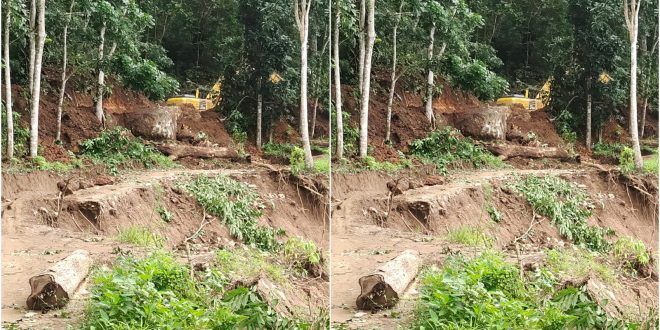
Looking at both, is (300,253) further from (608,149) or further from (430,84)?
(608,149)

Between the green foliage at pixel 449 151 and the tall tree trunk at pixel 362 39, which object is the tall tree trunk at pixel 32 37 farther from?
the green foliage at pixel 449 151

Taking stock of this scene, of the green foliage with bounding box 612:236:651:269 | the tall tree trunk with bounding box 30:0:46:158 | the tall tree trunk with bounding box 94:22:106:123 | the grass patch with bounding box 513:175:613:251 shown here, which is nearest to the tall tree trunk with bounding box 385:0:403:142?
the grass patch with bounding box 513:175:613:251

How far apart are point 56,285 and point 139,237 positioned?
49 cm

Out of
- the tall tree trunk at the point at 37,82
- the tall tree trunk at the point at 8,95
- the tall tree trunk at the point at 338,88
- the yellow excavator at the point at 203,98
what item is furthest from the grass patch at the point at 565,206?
the tall tree trunk at the point at 8,95

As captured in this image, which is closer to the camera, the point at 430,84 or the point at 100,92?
the point at 430,84

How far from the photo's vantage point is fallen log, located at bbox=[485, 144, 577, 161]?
13.0ft

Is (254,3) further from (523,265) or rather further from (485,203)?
(523,265)

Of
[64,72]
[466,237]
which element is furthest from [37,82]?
[466,237]

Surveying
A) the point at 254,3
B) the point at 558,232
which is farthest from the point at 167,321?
the point at 558,232

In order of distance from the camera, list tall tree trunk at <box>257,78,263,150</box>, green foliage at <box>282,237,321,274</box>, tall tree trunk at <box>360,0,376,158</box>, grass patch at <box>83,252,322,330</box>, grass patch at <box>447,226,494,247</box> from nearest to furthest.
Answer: grass patch at <box>83,252,322,330</box>
tall tree trunk at <box>360,0,376,158</box>
grass patch at <box>447,226,494,247</box>
tall tree trunk at <box>257,78,263,150</box>
green foliage at <box>282,237,321,274</box>

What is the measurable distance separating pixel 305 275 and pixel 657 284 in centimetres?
209

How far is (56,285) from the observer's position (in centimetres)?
375

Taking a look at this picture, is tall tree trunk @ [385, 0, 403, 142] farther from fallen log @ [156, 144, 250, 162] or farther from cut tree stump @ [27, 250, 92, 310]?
cut tree stump @ [27, 250, 92, 310]

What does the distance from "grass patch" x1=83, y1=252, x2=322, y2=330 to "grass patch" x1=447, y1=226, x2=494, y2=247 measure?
1.09 meters
